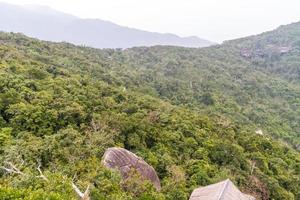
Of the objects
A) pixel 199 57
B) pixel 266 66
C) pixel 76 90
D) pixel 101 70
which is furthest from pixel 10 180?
pixel 266 66

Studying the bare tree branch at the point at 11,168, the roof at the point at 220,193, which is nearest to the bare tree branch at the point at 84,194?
the bare tree branch at the point at 11,168

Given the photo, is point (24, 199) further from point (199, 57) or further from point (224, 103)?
point (199, 57)

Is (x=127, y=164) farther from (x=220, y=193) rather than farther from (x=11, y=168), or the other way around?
(x=11, y=168)

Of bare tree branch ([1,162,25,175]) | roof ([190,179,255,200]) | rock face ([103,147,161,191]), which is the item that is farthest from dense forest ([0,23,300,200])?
roof ([190,179,255,200])

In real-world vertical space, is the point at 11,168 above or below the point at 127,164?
above

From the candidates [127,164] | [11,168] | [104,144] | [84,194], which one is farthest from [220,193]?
[11,168]

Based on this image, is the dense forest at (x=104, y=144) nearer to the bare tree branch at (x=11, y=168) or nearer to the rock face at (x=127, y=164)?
the bare tree branch at (x=11, y=168)

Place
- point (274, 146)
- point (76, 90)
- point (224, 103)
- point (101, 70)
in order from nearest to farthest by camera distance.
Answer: point (76, 90)
point (274, 146)
point (101, 70)
point (224, 103)
